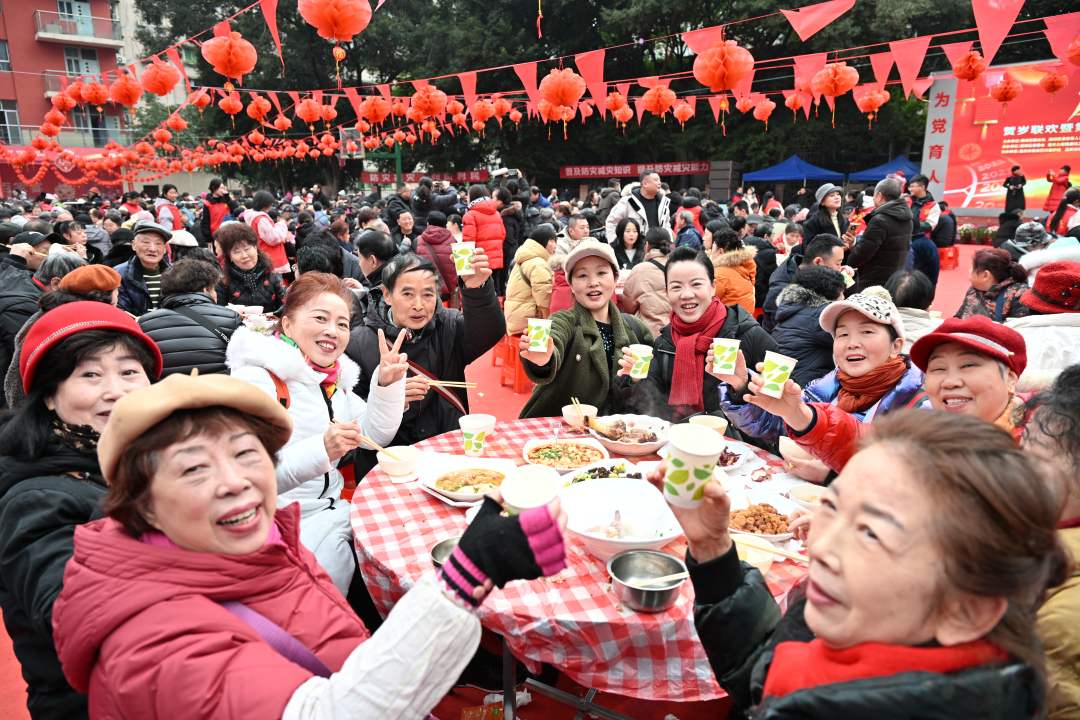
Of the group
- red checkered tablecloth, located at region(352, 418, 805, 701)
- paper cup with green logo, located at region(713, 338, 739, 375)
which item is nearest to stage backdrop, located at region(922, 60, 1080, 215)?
paper cup with green logo, located at region(713, 338, 739, 375)

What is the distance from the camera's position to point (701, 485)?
1.42m

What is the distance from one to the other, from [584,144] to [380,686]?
31541 mm

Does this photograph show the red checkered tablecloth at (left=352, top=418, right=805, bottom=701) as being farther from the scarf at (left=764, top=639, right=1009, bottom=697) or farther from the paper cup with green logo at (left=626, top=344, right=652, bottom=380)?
the paper cup with green logo at (left=626, top=344, right=652, bottom=380)

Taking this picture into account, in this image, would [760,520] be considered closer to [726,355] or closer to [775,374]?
[775,374]

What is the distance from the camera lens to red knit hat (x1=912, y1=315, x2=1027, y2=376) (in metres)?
2.18

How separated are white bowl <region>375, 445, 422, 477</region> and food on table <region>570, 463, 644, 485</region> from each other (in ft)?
2.46

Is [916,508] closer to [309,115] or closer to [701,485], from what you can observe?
[701,485]

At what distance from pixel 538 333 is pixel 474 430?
0.66 meters

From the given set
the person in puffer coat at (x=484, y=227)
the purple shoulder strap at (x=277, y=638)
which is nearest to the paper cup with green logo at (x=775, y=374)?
the purple shoulder strap at (x=277, y=638)

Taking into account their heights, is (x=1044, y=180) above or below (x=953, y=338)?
above

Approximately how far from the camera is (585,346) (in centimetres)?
372

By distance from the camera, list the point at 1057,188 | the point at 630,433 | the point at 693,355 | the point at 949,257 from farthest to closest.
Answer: the point at 1057,188 < the point at 949,257 < the point at 693,355 < the point at 630,433

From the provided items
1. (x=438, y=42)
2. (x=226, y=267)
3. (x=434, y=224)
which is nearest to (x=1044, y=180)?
(x=434, y=224)

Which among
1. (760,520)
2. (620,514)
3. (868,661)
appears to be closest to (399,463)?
(620,514)
